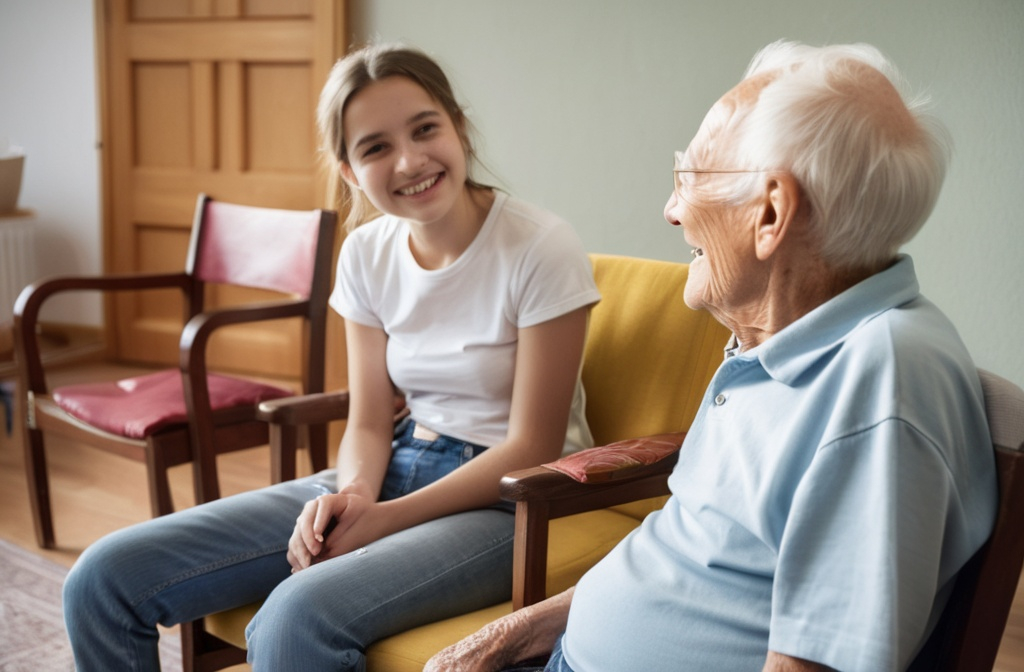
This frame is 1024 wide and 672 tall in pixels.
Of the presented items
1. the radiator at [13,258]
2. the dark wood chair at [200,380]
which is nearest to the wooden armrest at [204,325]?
the dark wood chair at [200,380]

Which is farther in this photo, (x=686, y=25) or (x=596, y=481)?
(x=686, y=25)

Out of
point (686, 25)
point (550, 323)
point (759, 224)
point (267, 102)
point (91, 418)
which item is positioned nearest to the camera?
point (759, 224)

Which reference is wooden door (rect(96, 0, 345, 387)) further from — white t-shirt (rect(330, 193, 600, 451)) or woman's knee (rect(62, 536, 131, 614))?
woman's knee (rect(62, 536, 131, 614))

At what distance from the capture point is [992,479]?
0.89 metres

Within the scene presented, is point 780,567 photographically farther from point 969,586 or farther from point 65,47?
point 65,47

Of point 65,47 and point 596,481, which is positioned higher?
point 65,47

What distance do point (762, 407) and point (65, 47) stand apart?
4271 mm

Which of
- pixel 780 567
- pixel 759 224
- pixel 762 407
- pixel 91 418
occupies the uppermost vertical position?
pixel 759 224

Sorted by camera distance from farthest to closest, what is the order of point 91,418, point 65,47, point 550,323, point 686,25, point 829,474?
1. point 65,47
2. point 686,25
3. point 91,418
4. point 550,323
5. point 829,474

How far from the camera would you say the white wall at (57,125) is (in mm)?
4434

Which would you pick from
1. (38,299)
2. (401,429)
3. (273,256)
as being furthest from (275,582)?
(38,299)

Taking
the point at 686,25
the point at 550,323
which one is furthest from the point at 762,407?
the point at 686,25

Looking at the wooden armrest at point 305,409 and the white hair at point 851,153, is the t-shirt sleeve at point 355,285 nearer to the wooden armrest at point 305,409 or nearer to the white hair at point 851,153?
the wooden armrest at point 305,409

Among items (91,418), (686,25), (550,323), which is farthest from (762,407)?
(686,25)
